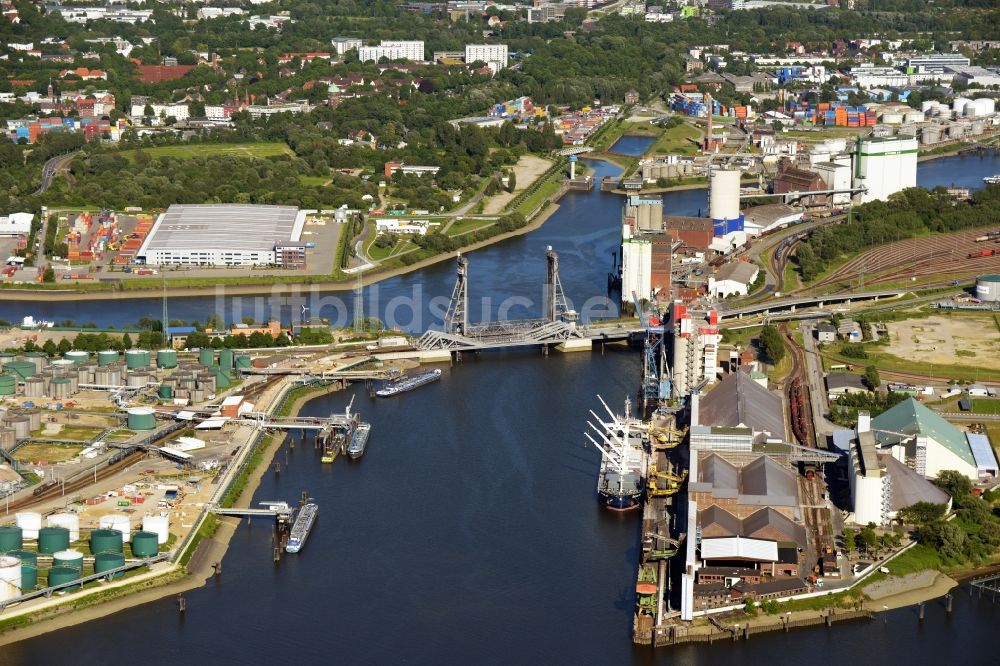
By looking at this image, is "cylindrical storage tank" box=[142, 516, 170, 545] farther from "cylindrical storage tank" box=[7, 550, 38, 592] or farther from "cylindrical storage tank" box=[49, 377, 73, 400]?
"cylindrical storage tank" box=[49, 377, 73, 400]

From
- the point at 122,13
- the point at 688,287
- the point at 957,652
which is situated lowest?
the point at 957,652

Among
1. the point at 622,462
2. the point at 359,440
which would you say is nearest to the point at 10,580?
the point at 359,440

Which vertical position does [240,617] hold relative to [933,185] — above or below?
below

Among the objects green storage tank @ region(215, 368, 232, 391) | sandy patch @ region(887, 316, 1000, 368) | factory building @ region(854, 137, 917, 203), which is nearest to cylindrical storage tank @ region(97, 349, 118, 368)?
green storage tank @ region(215, 368, 232, 391)

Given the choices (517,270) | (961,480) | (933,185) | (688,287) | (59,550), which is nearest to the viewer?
(59,550)

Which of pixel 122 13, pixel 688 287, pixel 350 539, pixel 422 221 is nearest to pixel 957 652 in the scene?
pixel 350 539

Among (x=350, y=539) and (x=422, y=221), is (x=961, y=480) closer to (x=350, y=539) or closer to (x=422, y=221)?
(x=350, y=539)

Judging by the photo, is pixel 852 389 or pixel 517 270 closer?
pixel 852 389

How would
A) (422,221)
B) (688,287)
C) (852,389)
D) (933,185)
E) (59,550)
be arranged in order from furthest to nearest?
(933,185) < (422,221) < (688,287) < (852,389) < (59,550)
